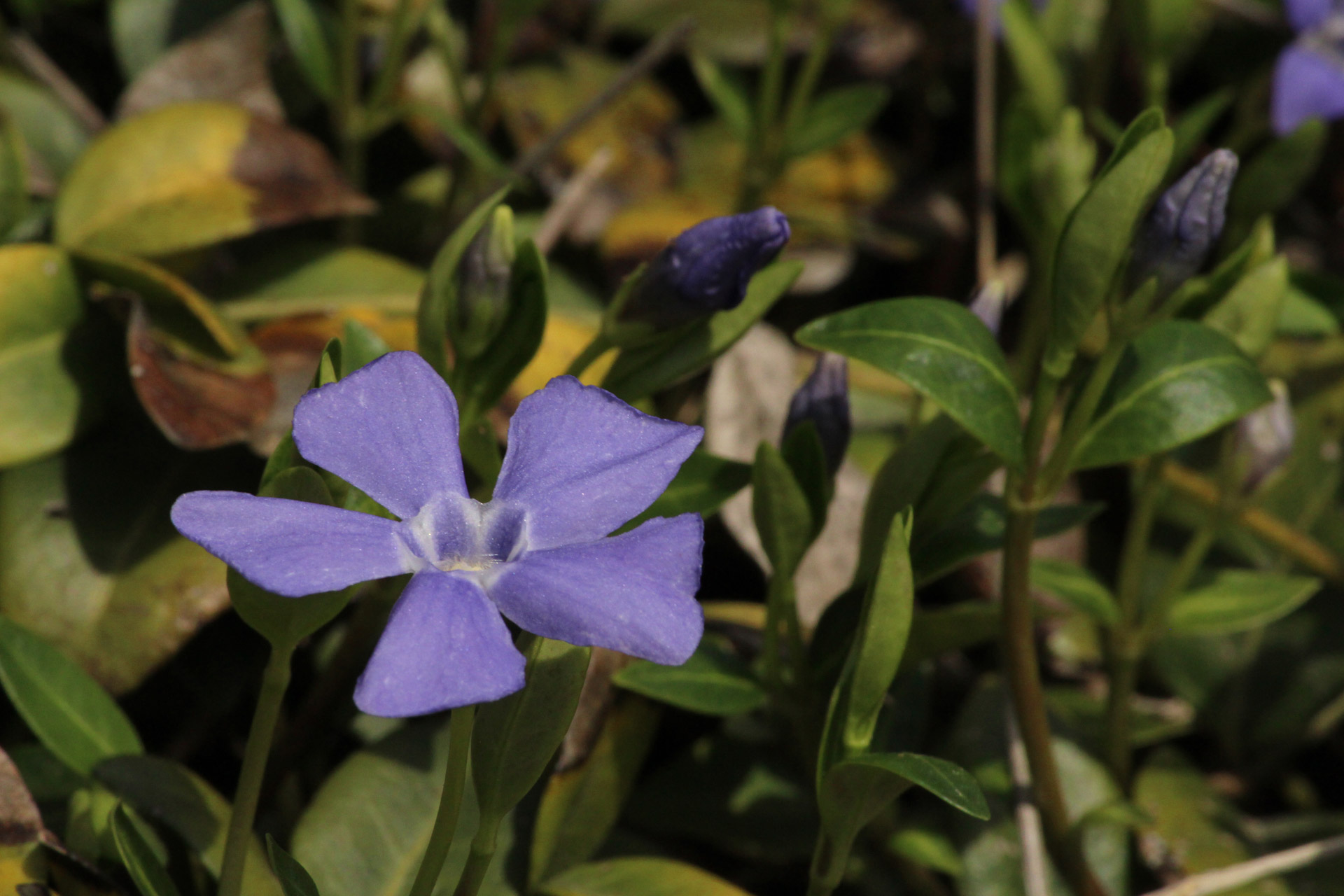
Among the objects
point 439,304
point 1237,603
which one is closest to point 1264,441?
point 1237,603

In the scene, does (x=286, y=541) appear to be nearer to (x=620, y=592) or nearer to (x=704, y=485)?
(x=620, y=592)

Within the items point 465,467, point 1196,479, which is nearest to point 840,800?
point 465,467

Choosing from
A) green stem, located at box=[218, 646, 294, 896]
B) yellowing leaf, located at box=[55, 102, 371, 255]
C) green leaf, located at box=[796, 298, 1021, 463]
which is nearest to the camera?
green stem, located at box=[218, 646, 294, 896]

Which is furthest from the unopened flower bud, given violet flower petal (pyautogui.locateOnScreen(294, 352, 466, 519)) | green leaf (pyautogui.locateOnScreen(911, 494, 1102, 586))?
violet flower petal (pyautogui.locateOnScreen(294, 352, 466, 519))

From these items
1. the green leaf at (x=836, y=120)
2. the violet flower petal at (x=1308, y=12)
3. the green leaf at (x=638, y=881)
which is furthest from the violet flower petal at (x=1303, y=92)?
the green leaf at (x=638, y=881)

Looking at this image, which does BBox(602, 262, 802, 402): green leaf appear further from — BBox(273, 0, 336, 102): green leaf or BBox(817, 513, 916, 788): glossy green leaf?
BBox(273, 0, 336, 102): green leaf

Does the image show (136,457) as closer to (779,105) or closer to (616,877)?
(616,877)
